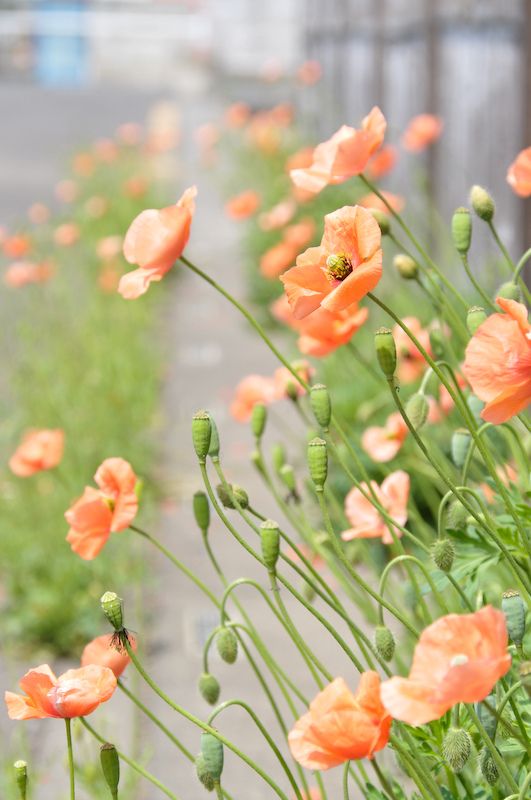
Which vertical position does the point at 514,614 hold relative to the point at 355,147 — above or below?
below

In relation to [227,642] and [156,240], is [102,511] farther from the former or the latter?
[156,240]

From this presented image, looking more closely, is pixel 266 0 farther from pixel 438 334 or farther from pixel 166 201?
pixel 438 334

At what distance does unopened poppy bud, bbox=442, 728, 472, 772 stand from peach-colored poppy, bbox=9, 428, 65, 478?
4.27ft

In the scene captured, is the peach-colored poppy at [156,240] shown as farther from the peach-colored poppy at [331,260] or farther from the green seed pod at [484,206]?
the green seed pod at [484,206]

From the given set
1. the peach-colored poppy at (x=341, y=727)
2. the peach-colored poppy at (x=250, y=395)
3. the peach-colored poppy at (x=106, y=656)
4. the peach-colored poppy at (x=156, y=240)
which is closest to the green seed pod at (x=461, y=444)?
the peach-colored poppy at (x=156, y=240)

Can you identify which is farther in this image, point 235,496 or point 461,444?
point 461,444

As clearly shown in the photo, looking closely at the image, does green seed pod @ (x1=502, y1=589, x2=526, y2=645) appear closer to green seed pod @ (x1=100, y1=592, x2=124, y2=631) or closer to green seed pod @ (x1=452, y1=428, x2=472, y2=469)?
green seed pod @ (x1=100, y1=592, x2=124, y2=631)

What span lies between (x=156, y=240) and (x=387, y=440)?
2.59 feet

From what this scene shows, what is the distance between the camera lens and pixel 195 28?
3622cm

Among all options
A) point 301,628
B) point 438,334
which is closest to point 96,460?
point 301,628

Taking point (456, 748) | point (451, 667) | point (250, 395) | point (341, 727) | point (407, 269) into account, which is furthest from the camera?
point (250, 395)

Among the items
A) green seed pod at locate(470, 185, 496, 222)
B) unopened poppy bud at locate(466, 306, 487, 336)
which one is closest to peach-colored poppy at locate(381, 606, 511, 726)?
unopened poppy bud at locate(466, 306, 487, 336)

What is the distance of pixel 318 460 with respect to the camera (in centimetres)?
150

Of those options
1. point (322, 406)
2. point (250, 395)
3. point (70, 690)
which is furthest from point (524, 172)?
point (250, 395)
